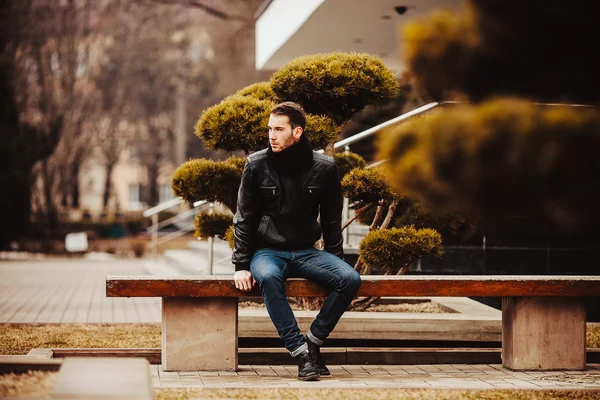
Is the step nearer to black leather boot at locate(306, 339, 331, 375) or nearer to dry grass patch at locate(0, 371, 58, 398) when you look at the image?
dry grass patch at locate(0, 371, 58, 398)

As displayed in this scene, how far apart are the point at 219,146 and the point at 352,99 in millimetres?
1086

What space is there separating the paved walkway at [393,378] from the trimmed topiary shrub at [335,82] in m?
2.07

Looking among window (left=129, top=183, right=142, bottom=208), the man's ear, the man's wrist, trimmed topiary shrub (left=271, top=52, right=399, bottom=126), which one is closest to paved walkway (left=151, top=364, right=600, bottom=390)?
the man's wrist

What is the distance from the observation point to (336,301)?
19.4 ft

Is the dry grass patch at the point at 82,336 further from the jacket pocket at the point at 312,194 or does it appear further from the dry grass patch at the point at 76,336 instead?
the jacket pocket at the point at 312,194

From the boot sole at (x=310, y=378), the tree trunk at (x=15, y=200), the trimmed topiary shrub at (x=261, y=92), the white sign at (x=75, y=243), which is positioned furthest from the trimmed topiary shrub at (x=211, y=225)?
A: the white sign at (x=75, y=243)

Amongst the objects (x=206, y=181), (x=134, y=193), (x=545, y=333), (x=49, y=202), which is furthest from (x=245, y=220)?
(x=134, y=193)

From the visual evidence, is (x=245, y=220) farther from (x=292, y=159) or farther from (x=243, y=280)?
(x=292, y=159)

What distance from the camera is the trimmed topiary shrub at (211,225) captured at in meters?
8.22

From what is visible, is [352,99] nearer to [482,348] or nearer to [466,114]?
[482,348]

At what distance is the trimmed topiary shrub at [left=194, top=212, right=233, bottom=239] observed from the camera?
8219mm

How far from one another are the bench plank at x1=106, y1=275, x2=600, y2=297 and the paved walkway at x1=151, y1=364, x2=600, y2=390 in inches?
20.5

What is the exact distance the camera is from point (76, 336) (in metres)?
7.89

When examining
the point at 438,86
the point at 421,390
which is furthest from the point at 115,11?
the point at 438,86
